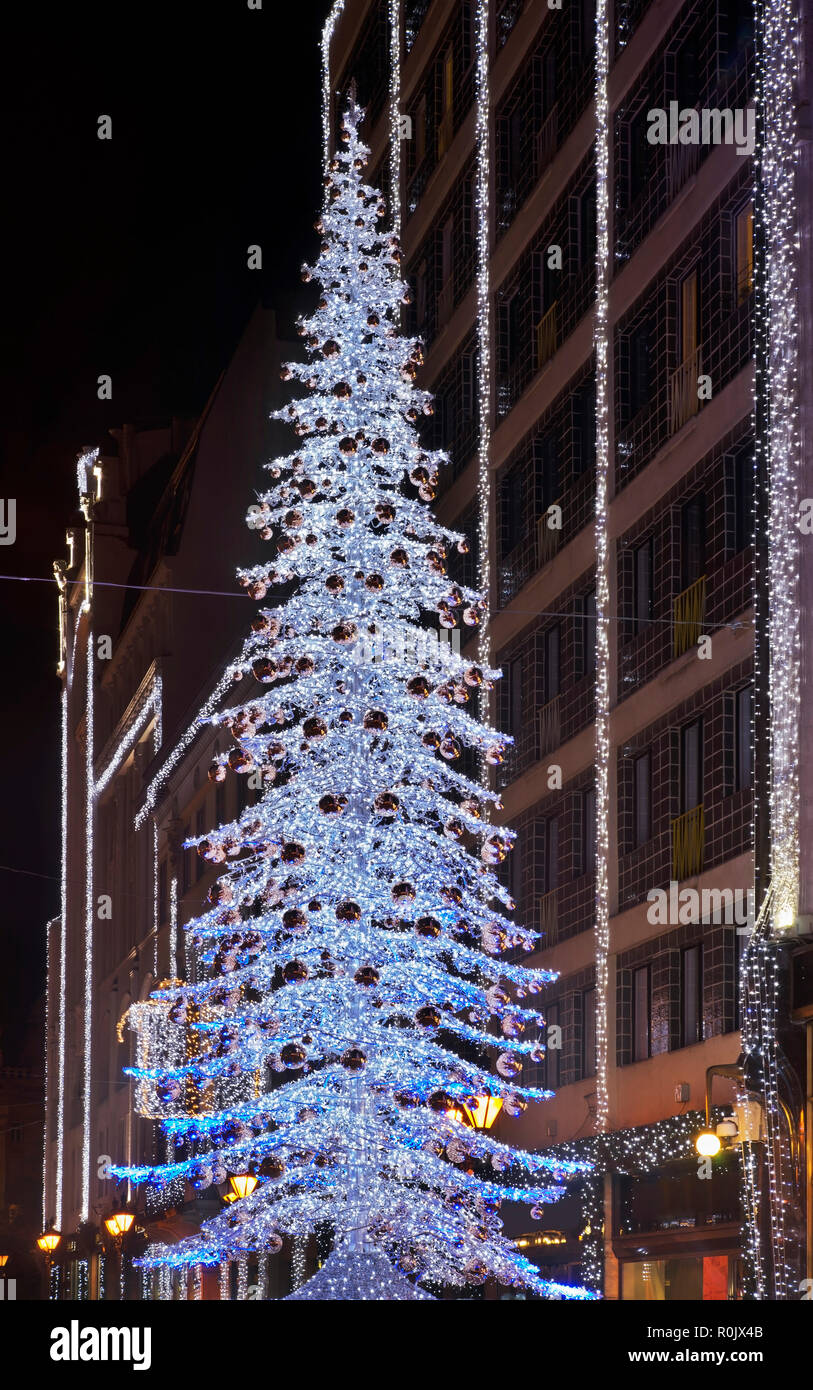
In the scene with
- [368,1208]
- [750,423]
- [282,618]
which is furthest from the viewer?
[750,423]

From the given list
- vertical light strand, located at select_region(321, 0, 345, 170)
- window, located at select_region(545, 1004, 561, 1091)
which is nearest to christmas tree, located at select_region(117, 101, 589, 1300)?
window, located at select_region(545, 1004, 561, 1091)

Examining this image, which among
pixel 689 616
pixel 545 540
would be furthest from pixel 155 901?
pixel 689 616

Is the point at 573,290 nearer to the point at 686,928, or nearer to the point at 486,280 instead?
the point at 486,280

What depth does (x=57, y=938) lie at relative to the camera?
90062mm

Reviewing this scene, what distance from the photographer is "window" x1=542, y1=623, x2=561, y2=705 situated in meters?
34.2

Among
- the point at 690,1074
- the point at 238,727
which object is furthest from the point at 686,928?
the point at 238,727

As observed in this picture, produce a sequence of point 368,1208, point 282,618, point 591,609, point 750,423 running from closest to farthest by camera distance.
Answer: point 368,1208 → point 282,618 → point 750,423 → point 591,609

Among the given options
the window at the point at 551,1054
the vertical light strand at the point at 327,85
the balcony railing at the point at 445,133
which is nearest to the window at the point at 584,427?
the window at the point at 551,1054

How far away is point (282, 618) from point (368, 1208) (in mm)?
5975

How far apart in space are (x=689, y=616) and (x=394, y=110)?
21524mm

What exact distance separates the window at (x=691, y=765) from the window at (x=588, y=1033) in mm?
4933

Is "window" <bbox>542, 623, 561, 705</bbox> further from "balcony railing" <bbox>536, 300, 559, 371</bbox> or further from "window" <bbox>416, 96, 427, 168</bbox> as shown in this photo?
"window" <bbox>416, 96, 427, 168</bbox>

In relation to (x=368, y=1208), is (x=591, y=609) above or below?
above

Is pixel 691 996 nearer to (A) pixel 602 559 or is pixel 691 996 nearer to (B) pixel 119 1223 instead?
(A) pixel 602 559
